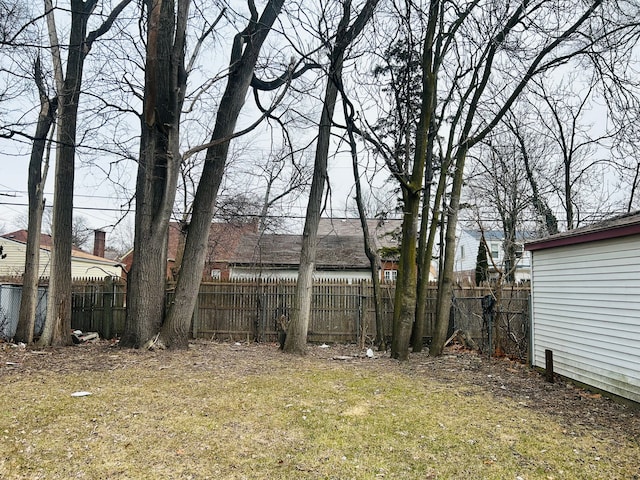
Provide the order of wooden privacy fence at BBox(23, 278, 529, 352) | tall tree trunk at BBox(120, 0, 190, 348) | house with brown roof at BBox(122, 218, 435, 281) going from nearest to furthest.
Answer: tall tree trunk at BBox(120, 0, 190, 348) → wooden privacy fence at BBox(23, 278, 529, 352) → house with brown roof at BBox(122, 218, 435, 281)

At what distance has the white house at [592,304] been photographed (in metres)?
5.16

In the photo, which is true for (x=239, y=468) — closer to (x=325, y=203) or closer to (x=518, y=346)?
(x=325, y=203)

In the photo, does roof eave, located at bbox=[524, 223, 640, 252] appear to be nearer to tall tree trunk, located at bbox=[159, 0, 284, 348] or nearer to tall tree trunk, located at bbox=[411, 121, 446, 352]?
tall tree trunk, located at bbox=[411, 121, 446, 352]

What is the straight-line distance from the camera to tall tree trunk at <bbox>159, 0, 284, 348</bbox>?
807 cm

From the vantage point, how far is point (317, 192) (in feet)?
28.8

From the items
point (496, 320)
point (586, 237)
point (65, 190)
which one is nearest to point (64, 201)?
point (65, 190)

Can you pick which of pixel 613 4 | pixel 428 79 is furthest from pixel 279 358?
pixel 613 4

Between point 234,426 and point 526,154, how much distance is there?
45.6 feet

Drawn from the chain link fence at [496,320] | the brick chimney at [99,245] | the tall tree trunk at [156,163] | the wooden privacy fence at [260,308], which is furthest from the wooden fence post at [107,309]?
the brick chimney at [99,245]

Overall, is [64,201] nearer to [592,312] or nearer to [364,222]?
[364,222]

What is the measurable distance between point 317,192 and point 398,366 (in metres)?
3.72

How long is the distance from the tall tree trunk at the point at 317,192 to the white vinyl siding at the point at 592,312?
162 inches

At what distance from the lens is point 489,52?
8.22m

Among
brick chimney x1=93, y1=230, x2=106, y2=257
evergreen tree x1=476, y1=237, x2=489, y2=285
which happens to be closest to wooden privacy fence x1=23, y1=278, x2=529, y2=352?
evergreen tree x1=476, y1=237, x2=489, y2=285
